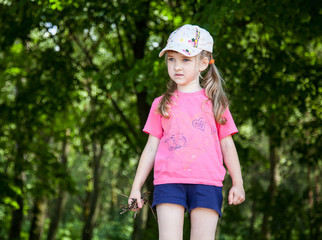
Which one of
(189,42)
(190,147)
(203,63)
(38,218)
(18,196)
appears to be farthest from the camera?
(38,218)

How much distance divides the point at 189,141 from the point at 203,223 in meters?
0.52

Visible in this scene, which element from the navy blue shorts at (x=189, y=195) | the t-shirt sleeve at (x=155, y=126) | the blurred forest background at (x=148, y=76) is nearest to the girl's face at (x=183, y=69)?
the t-shirt sleeve at (x=155, y=126)

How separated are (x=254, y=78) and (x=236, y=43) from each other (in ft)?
2.61

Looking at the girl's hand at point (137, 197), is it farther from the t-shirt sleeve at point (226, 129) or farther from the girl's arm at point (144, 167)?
the t-shirt sleeve at point (226, 129)

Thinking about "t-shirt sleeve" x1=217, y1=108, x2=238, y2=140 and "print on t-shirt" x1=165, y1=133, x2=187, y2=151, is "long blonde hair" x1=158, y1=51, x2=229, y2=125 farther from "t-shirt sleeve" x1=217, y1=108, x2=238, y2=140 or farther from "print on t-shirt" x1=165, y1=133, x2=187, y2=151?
"print on t-shirt" x1=165, y1=133, x2=187, y2=151

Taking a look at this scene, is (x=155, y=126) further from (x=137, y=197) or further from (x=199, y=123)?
(x=137, y=197)

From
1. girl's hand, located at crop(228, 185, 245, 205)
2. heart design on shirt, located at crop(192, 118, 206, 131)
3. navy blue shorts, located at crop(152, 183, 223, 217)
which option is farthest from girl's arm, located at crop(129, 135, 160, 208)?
girl's hand, located at crop(228, 185, 245, 205)

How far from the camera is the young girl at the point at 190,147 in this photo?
9.38 feet

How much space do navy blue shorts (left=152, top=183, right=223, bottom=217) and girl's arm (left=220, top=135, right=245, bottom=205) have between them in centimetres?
13

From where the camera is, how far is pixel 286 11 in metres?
5.81

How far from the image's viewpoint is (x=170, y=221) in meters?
2.82

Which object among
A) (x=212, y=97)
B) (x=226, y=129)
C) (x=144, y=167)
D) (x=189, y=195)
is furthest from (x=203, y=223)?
(x=212, y=97)

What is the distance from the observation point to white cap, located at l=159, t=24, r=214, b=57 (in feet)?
9.82

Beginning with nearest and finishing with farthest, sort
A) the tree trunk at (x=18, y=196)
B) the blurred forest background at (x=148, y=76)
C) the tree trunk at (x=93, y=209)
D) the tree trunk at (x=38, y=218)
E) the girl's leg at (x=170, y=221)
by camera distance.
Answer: the girl's leg at (x=170, y=221) → the blurred forest background at (x=148, y=76) → the tree trunk at (x=18, y=196) → the tree trunk at (x=38, y=218) → the tree trunk at (x=93, y=209)
